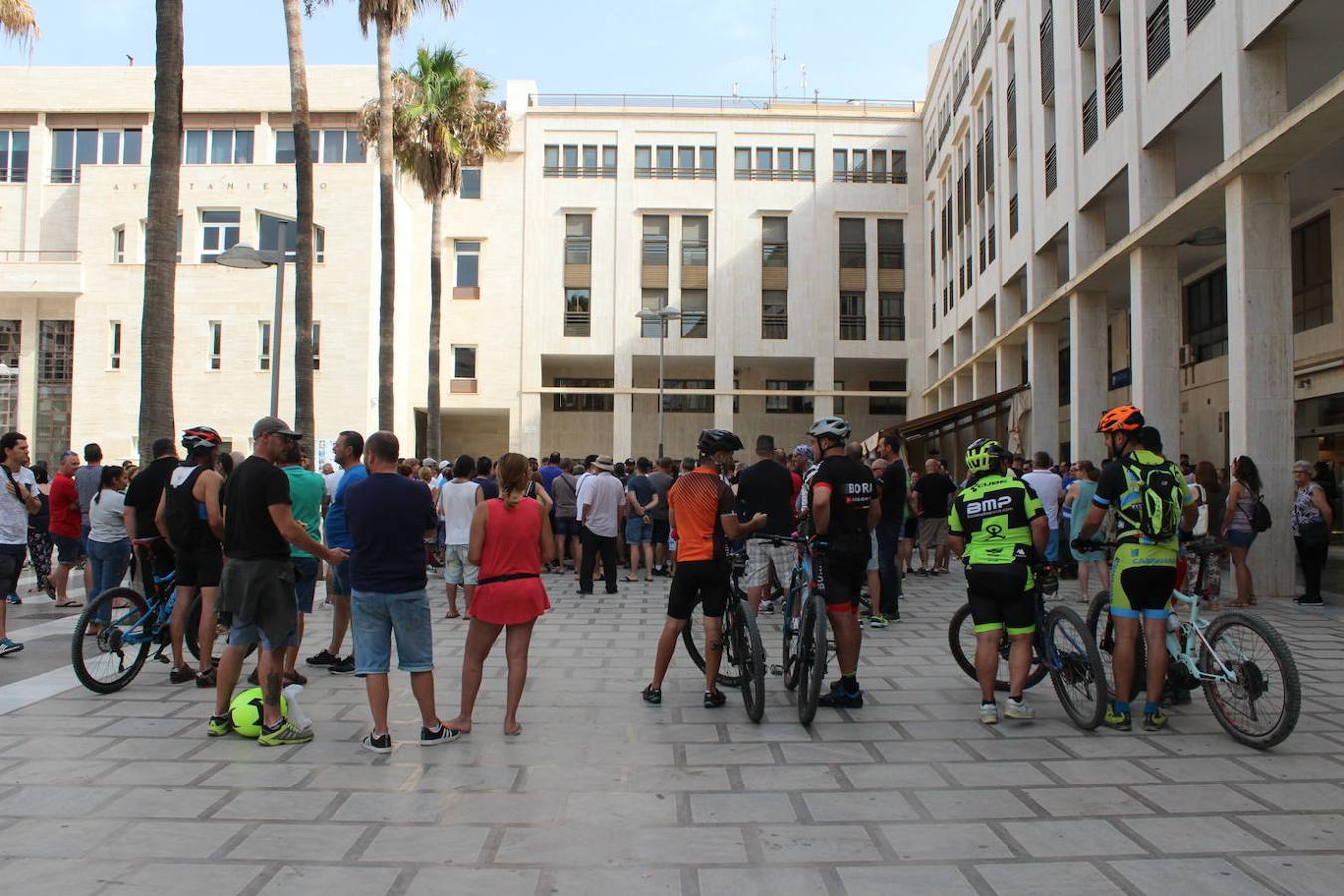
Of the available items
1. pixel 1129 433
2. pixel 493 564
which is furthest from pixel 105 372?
pixel 1129 433

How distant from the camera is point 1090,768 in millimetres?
5090

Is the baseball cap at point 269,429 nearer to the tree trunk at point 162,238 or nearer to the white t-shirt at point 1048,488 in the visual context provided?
the tree trunk at point 162,238

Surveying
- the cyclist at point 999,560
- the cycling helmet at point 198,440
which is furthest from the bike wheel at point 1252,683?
the cycling helmet at point 198,440

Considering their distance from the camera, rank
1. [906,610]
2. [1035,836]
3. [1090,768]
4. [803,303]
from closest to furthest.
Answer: [1035,836] → [1090,768] → [906,610] → [803,303]

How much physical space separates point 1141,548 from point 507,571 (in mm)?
3813

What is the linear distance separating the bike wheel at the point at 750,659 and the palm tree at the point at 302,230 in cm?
1141

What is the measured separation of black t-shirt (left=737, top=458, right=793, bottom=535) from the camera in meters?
7.41

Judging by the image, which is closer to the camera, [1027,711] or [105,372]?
[1027,711]

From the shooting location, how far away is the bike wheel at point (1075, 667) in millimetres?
5727

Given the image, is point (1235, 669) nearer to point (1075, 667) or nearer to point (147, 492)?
point (1075, 667)

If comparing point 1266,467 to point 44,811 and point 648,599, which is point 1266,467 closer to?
point 648,599

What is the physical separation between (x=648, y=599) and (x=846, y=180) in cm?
3134

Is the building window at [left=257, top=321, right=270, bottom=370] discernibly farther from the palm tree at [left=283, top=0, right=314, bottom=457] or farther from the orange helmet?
the orange helmet

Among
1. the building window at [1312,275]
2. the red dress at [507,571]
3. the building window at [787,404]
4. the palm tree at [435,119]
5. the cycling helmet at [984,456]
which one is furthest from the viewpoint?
the building window at [787,404]
